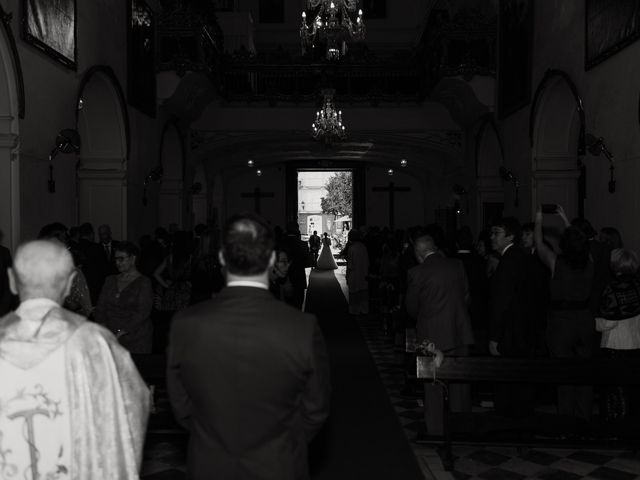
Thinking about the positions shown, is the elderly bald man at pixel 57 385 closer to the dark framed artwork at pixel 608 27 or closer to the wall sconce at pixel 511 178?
the dark framed artwork at pixel 608 27

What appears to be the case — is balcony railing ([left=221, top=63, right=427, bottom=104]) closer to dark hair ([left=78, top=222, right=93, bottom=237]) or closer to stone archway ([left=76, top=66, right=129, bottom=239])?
stone archway ([left=76, top=66, right=129, bottom=239])

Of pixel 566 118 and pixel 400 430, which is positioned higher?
pixel 566 118

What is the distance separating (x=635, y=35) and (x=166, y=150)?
12.3 metres

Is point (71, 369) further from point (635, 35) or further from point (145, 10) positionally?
point (145, 10)

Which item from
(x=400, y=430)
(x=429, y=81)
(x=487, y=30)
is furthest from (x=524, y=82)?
(x=400, y=430)

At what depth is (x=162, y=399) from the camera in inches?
297

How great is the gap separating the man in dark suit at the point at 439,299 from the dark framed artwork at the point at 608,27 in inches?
182

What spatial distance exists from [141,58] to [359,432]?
32.7ft

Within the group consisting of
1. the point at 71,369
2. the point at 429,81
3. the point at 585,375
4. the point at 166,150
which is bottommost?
the point at 585,375

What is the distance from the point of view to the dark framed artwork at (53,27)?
8.69 meters

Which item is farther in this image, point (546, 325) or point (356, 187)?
point (356, 187)

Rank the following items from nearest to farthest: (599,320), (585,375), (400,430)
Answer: (585,375), (599,320), (400,430)

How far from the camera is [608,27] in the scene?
30.9 ft

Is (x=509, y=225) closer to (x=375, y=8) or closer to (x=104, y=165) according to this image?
(x=104, y=165)
